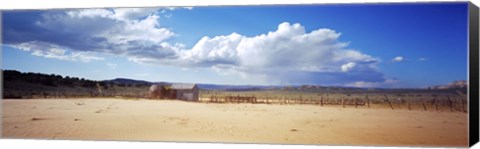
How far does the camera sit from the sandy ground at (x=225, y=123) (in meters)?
10.3

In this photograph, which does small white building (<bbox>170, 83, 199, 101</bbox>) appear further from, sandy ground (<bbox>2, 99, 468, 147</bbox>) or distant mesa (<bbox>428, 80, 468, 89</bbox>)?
distant mesa (<bbox>428, 80, 468, 89</bbox>)

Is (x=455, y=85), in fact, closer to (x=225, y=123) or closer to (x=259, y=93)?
(x=259, y=93)

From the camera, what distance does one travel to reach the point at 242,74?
1090 cm

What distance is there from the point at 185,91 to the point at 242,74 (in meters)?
0.94

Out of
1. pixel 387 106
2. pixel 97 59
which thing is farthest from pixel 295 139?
pixel 97 59

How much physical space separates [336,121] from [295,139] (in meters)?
0.68

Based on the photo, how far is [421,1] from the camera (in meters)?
10.1

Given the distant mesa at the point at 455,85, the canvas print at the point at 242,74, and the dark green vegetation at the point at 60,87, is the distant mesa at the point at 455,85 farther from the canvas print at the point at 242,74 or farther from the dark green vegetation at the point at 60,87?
the dark green vegetation at the point at 60,87

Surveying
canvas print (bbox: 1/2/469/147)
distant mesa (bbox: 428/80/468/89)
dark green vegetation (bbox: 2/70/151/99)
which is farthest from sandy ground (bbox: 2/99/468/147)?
distant mesa (bbox: 428/80/468/89)

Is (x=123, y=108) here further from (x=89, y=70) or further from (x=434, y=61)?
(x=434, y=61)

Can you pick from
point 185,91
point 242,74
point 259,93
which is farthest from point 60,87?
point 259,93

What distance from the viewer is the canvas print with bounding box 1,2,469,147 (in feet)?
33.4

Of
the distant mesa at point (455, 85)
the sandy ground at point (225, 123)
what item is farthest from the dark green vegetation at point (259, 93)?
the sandy ground at point (225, 123)

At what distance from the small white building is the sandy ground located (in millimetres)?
160
